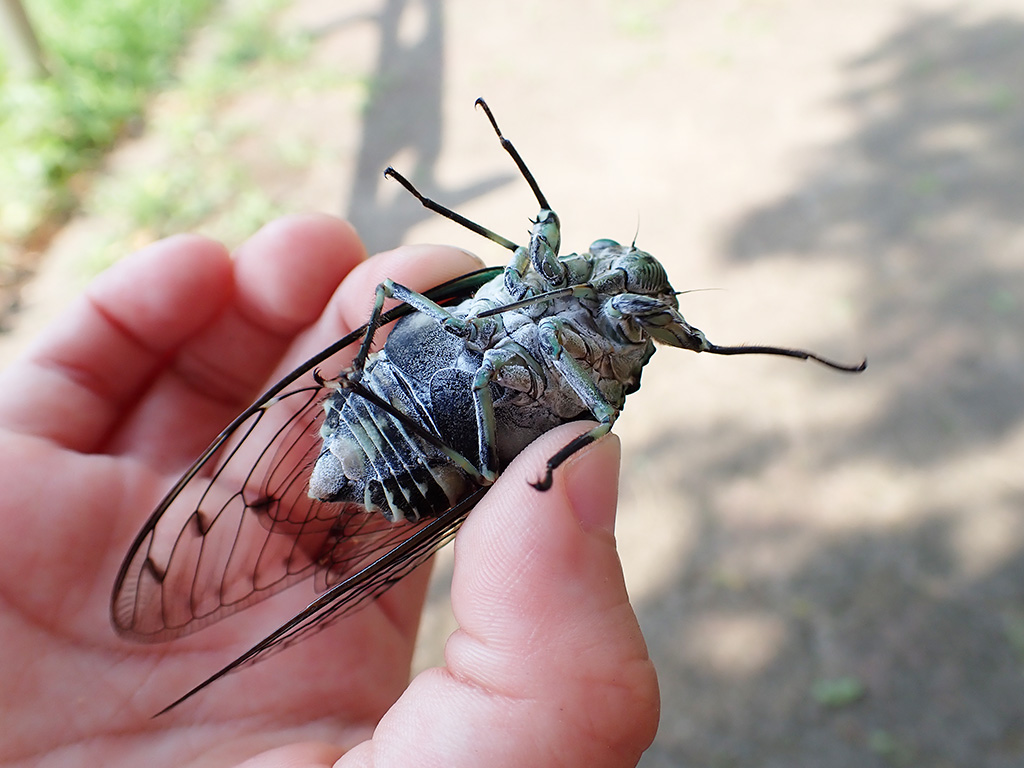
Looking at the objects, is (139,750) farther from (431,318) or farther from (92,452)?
(431,318)

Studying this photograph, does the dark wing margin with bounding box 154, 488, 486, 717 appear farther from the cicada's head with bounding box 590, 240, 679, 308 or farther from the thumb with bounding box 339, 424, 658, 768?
the cicada's head with bounding box 590, 240, 679, 308

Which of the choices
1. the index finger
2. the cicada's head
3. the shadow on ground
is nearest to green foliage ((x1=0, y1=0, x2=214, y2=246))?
the index finger

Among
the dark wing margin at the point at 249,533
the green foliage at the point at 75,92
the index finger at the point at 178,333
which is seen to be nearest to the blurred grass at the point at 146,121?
the green foliage at the point at 75,92

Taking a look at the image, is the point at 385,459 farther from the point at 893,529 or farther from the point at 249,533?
the point at 893,529

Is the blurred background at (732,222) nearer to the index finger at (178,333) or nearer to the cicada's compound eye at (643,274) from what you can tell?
the index finger at (178,333)

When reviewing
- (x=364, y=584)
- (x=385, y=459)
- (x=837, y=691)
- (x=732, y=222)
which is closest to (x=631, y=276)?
(x=385, y=459)
